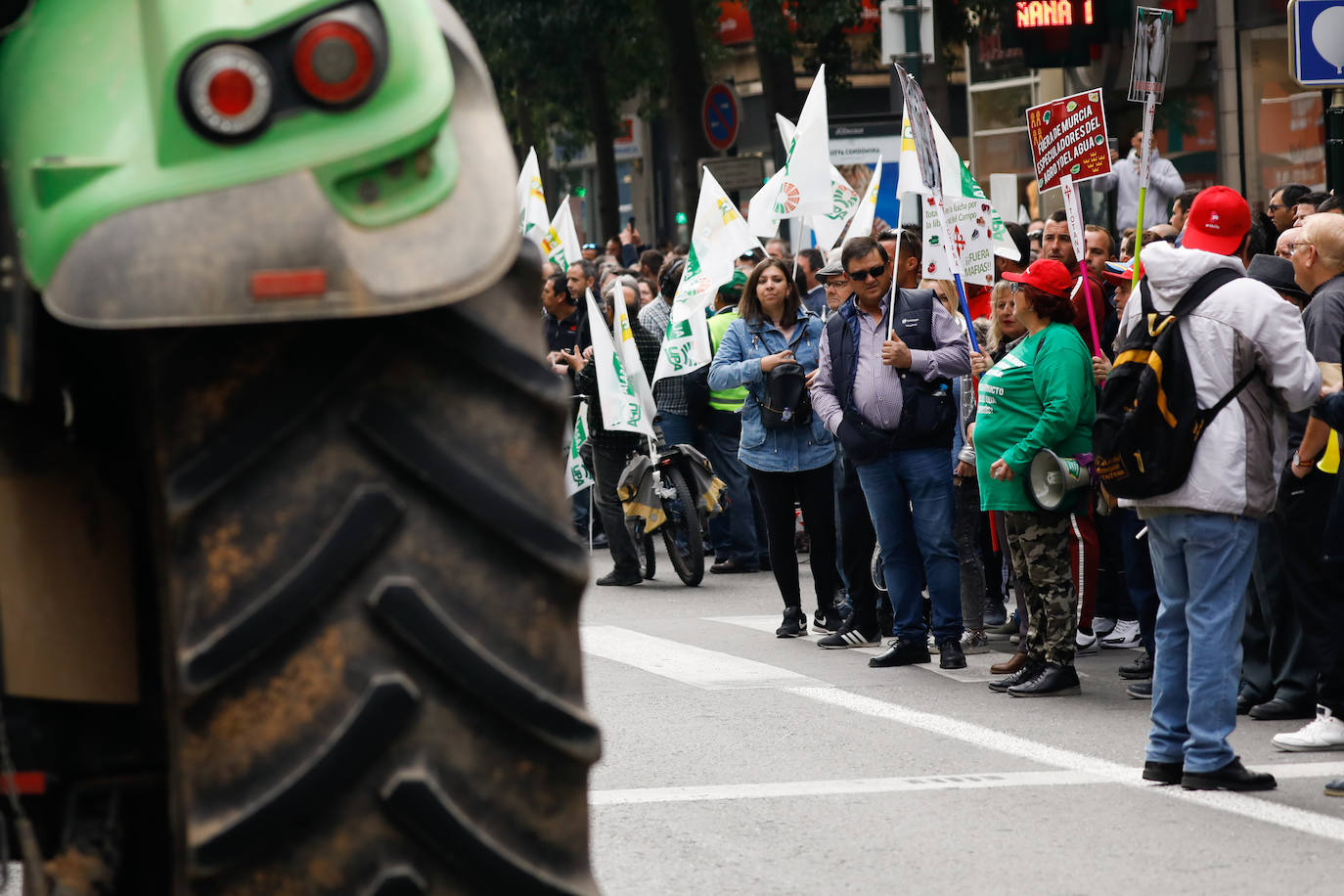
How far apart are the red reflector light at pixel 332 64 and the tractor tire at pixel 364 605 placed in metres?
0.29

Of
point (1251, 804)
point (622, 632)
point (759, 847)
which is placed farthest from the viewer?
point (622, 632)

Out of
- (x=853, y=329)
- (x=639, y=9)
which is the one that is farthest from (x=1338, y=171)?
(x=639, y=9)

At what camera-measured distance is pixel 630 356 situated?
14578 mm

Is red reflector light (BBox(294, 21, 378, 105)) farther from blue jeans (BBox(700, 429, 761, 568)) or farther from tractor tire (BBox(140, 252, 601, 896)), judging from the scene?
blue jeans (BBox(700, 429, 761, 568))

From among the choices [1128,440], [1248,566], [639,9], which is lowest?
[1248,566]

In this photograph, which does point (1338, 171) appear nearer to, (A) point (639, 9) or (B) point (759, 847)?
(B) point (759, 847)

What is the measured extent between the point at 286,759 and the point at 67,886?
631 millimetres

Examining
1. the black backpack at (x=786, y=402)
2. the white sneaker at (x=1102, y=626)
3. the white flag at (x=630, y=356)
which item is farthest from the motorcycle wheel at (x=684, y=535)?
the white sneaker at (x=1102, y=626)

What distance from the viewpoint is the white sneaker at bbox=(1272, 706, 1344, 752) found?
8141 millimetres

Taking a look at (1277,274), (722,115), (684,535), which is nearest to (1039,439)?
(1277,274)

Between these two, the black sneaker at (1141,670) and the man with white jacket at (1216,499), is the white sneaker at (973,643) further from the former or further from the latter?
the man with white jacket at (1216,499)

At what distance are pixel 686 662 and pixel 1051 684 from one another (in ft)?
7.01

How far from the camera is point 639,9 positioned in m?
32.5

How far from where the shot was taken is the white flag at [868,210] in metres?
14.1
